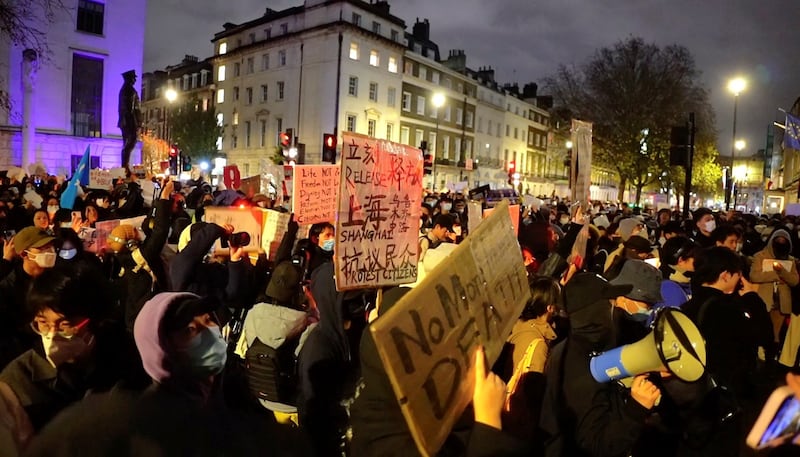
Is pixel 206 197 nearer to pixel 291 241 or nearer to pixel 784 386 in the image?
pixel 291 241

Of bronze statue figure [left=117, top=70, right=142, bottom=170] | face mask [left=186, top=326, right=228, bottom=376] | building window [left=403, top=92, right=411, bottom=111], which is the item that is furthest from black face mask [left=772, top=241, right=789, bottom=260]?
building window [left=403, top=92, right=411, bottom=111]

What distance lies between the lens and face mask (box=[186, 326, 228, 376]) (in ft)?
6.76

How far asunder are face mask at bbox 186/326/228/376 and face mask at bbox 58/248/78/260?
3642mm

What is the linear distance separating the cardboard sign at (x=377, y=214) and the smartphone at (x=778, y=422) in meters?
2.45

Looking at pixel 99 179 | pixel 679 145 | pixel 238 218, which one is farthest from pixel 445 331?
pixel 679 145

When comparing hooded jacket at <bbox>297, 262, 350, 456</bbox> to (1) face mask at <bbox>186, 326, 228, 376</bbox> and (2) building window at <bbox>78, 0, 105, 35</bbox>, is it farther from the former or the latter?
(2) building window at <bbox>78, 0, 105, 35</bbox>

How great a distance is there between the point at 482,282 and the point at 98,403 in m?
1.34

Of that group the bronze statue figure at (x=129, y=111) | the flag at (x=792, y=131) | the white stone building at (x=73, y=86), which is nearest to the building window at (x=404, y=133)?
the white stone building at (x=73, y=86)

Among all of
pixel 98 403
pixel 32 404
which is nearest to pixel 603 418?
pixel 98 403

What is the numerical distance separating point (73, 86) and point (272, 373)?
122 ft

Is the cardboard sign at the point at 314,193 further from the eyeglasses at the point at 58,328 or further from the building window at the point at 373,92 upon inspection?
the building window at the point at 373,92

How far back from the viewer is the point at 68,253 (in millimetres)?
5219

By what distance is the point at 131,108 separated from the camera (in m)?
26.9

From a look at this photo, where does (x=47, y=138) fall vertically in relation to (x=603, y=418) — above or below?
above
